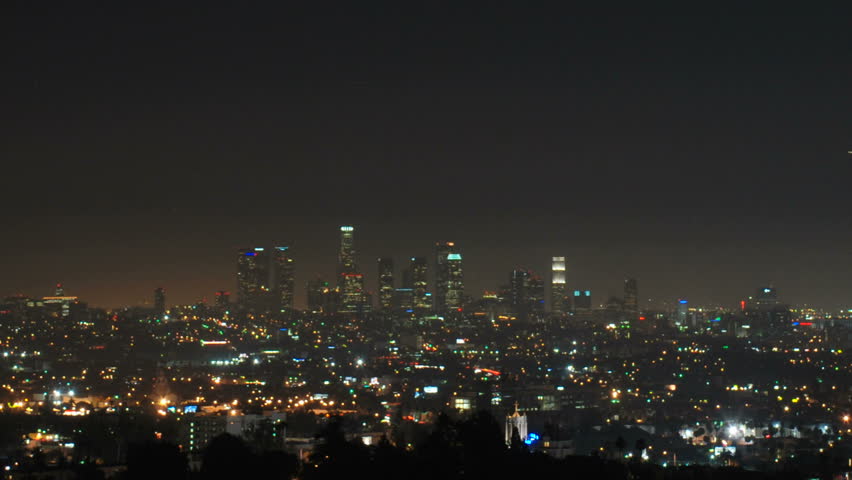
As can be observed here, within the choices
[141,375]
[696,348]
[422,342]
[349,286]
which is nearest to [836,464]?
[141,375]

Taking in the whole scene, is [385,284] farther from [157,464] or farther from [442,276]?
[157,464]

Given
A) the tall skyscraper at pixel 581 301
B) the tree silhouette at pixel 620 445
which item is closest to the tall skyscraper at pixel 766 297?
the tall skyscraper at pixel 581 301

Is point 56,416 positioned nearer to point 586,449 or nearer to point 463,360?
point 586,449

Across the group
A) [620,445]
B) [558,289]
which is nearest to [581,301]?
[558,289]

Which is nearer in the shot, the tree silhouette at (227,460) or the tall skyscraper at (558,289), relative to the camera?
the tree silhouette at (227,460)

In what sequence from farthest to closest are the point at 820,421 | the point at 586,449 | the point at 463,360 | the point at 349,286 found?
the point at 349,286
the point at 463,360
the point at 820,421
the point at 586,449

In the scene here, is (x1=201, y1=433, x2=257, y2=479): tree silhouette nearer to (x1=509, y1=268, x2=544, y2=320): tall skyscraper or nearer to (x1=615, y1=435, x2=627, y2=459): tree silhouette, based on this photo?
(x1=615, y1=435, x2=627, y2=459): tree silhouette

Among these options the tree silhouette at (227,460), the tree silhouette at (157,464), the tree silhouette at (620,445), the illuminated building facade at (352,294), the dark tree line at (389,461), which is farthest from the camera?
the illuminated building facade at (352,294)

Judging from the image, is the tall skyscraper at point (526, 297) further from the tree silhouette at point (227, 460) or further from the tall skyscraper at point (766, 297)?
the tree silhouette at point (227, 460)

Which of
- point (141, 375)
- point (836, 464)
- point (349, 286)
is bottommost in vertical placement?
point (836, 464)
